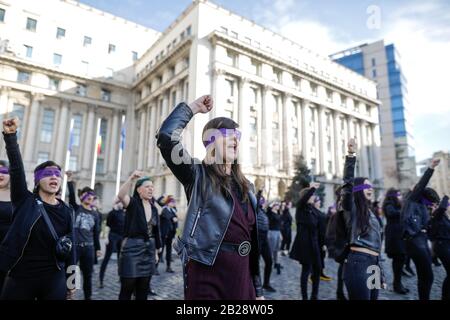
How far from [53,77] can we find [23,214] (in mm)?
41237

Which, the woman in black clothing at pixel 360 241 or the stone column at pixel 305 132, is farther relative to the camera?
the stone column at pixel 305 132

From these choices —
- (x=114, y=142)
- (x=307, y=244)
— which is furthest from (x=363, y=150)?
(x=307, y=244)

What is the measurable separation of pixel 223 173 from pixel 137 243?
2737 mm

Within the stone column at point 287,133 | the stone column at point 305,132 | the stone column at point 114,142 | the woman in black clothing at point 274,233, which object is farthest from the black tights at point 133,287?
the stone column at point 114,142

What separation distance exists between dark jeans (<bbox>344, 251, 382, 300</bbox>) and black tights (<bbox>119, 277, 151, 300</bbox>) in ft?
9.00

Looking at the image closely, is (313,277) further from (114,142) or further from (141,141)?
(114,142)

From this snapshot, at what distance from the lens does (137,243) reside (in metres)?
4.30

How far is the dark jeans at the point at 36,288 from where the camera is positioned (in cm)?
274

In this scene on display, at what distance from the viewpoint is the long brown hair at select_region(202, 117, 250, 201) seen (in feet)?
6.99

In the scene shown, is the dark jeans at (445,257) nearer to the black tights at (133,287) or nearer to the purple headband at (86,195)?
the black tights at (133,287)

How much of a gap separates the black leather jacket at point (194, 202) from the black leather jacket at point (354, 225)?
2.23m

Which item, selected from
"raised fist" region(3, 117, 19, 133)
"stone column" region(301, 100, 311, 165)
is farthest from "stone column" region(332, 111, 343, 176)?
"raised fist" region(3, 117, 19, 133)

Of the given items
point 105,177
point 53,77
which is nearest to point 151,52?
point 53,77
